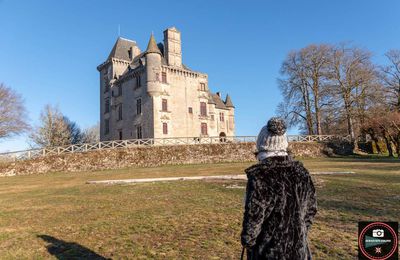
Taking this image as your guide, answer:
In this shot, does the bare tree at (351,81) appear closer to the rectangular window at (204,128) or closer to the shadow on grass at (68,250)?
the rectangular window at (204,128)

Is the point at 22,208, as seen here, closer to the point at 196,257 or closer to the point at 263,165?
the point at 196,257

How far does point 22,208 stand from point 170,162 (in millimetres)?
23340

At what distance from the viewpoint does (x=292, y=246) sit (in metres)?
3.45

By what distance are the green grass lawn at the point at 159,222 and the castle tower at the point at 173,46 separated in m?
37.5

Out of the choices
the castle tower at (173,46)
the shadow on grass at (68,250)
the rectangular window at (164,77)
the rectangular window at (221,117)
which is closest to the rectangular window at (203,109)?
the castle tower at (173,46)

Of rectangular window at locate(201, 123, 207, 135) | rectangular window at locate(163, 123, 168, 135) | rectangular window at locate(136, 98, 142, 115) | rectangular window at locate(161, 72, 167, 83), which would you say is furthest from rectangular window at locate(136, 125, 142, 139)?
rectangular window at locate(201, 123, 207, 135)

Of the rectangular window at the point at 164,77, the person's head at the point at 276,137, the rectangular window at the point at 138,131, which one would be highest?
the rectangular window at the point at 164,77

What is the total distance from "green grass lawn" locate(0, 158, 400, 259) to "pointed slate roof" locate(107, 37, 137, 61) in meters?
41.6

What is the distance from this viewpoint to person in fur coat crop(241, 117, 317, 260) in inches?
134

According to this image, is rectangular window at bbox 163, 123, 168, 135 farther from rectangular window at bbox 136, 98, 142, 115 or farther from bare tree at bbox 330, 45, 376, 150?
bare tree at bbox 330, 45, 376, 150

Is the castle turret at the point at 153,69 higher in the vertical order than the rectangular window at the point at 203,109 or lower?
higher

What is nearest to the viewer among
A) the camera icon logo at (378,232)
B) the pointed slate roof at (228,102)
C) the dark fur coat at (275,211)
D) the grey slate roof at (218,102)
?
the dark fur coat at (275,211)

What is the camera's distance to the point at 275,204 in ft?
11.3

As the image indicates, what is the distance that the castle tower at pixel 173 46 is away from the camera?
160ft
